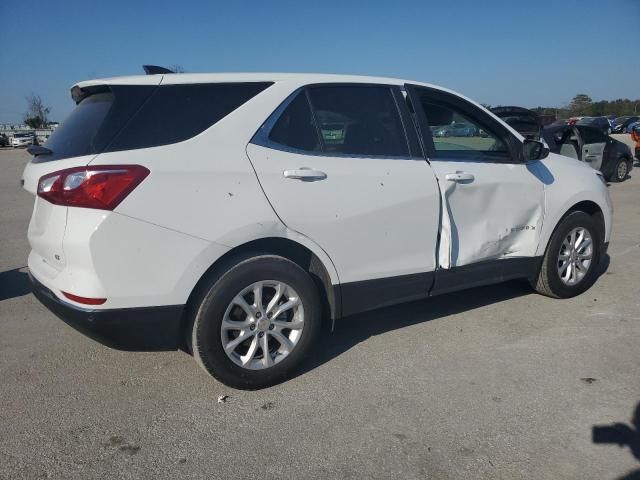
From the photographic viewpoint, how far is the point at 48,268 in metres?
2.94

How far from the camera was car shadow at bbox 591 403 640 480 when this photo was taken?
8.42 feet

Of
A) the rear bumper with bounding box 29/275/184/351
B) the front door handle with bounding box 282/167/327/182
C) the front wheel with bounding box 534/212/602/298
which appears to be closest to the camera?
the rear bumper with bounding box 29/275/184/351

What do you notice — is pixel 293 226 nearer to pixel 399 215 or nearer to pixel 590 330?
pixel 399 215

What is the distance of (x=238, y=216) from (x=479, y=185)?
191cm

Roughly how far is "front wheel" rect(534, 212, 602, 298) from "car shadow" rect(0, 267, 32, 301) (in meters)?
4.74

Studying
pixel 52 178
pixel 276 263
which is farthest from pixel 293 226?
pixel 52 178

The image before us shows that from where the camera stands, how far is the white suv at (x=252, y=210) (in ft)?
8.74

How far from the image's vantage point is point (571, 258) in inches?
180

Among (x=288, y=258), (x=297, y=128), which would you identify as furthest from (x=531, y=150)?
(x=288, y=258)

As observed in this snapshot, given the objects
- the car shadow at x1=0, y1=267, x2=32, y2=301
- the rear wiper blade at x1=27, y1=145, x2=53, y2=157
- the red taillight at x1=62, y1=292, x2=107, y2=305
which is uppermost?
the rear wiper blade at x1=27, y1=145, x2=53, y2=157

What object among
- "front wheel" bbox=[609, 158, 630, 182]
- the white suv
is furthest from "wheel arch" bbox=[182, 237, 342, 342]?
"front wheel" bbox=[609, 158, 630, 182]

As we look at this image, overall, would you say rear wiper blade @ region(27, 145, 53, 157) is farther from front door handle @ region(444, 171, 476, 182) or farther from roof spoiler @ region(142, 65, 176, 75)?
front door handle @ region(444, 171, 476, 182)

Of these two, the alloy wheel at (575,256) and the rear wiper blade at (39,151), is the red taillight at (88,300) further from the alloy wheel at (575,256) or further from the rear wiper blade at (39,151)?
the alloy wheel at (575,256)

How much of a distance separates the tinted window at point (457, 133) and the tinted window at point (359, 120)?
0.34 metres
